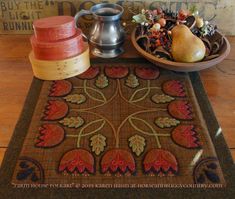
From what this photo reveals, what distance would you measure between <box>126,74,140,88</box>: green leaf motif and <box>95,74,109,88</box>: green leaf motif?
0.05m

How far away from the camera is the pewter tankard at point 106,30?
0.72 m

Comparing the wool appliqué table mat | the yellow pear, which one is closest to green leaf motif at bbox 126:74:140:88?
the wool appliqué table mat

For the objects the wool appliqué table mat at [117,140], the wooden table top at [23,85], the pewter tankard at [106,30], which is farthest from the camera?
the pewter tankard at [106,30]

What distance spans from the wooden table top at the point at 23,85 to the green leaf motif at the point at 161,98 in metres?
0.10

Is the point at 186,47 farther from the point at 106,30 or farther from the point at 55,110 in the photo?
the point at 55,110

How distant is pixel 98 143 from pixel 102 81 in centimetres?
20

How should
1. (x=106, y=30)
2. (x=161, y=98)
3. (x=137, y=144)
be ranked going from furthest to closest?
(x=106, y=30) → (x=161, y=98) → (x=137, y=144)

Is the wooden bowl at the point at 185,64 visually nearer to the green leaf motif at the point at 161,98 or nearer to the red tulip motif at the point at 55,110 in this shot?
the green leaf motif at the point at 161,98

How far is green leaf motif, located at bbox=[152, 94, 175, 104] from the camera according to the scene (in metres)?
0.61

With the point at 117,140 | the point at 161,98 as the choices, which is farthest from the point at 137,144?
the point at 161,98

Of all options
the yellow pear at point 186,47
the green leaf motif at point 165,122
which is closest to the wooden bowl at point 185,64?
the yellow pear at point 186,47

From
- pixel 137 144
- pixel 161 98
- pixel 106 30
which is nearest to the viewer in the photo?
pixel 137 144

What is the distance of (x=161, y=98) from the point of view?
62 centimetres

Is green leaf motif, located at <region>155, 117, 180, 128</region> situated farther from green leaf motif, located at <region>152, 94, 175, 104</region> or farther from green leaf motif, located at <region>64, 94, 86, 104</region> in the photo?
green leaf motif, located at <region>64, 94, 86, 104</region>
